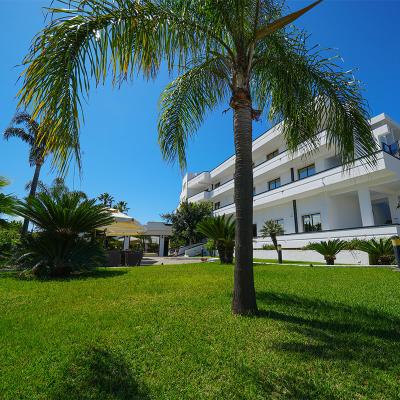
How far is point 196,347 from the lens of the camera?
3277mm

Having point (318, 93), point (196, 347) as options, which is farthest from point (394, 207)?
point (196, 347)

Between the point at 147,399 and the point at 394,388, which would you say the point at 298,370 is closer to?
the point at 394,388

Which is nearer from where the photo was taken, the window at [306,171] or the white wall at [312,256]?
the white wall at [312,256]

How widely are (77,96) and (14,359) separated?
300 cm

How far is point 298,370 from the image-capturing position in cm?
273

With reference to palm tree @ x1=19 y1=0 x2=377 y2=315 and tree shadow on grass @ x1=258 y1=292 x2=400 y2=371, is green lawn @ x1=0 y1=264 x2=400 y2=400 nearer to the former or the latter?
tree shadow on grass @ x1=258 y1=292 x2=400 y2=371

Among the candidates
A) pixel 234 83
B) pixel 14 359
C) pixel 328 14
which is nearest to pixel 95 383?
pixel 14 359

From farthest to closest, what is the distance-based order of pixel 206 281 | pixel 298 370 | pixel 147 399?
pixel 206 281, pixel 298 370, pixel 147 399

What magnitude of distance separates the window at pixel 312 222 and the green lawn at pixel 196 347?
18.2 meters

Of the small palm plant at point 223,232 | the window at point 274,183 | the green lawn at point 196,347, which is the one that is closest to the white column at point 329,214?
the window at point 274,183

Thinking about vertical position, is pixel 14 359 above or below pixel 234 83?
below

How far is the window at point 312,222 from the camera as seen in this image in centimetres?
2325

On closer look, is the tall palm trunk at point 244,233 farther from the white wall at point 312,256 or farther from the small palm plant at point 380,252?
the white wall at point 312,256

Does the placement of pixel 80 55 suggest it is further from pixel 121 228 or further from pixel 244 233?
pixel 121 228
